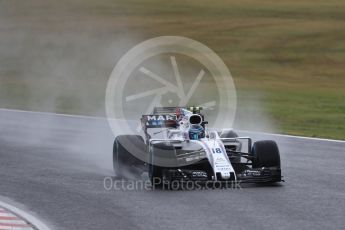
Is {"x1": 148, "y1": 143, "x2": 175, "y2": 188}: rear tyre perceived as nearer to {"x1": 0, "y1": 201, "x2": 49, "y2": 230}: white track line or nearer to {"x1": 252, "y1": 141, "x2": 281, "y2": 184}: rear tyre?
{"x1": 252, "y1": 141, "x2": 281, "y2": 184}: rear tyre

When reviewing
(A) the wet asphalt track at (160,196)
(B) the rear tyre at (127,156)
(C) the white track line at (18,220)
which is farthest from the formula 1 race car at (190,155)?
(C) the white track line at (18,220)

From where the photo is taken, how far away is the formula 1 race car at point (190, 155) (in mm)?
10844

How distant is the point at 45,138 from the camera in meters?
16.9

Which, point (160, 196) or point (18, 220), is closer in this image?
point (18, 220)

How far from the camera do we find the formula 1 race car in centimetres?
1084

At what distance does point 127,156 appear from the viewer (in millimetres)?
11906

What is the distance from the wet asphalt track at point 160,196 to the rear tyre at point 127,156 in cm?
36

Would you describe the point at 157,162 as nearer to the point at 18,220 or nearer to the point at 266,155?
the point at 266,155

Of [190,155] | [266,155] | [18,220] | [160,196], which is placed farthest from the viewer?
[266,155]

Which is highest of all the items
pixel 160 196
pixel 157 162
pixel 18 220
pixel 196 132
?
pixel 196 132

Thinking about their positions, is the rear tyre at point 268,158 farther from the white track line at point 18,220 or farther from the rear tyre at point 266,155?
the white track line at point 18,220

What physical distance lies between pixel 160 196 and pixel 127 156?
1.66m

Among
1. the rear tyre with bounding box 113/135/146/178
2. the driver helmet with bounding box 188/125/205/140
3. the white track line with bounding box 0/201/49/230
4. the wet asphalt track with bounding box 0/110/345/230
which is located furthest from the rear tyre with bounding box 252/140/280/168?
the white track line with bounding box 0/201/49/230

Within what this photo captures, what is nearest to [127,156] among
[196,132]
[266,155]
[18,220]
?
[196,132]
